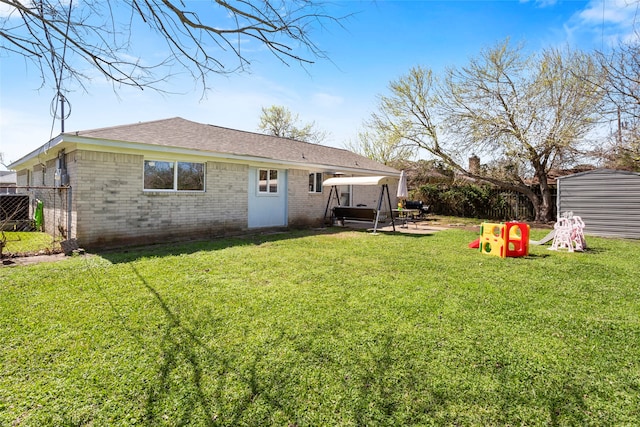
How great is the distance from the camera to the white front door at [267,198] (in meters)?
12.3

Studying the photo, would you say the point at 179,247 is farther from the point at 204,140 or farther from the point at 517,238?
the point at 517,238

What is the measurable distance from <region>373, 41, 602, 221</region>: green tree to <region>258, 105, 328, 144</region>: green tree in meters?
17.4

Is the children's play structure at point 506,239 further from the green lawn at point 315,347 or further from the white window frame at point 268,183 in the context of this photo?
the white window frame at point 268,183

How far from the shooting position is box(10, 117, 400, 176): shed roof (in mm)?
8520

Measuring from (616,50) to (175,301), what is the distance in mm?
15527

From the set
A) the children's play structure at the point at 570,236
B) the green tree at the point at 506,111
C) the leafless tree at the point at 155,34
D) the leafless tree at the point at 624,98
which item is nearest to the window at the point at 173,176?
the leafless tree at the point at 155,34

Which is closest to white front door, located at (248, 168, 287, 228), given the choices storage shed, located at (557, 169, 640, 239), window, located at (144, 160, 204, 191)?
window, located at (144, 160, 204, 191)

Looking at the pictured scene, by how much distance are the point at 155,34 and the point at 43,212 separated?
42.8 feet

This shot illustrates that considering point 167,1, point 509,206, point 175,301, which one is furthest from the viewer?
point 509,206

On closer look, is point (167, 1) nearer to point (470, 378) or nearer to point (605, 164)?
point (470, 378)

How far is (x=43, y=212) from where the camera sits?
40.7ft

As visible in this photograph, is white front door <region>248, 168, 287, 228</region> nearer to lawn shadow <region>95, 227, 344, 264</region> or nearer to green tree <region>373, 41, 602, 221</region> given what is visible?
lawn shadow <region>95, 227, 344, 264</region>

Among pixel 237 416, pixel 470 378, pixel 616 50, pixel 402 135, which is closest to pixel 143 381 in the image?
pixel 237 416

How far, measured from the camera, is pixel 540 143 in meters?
15.9
